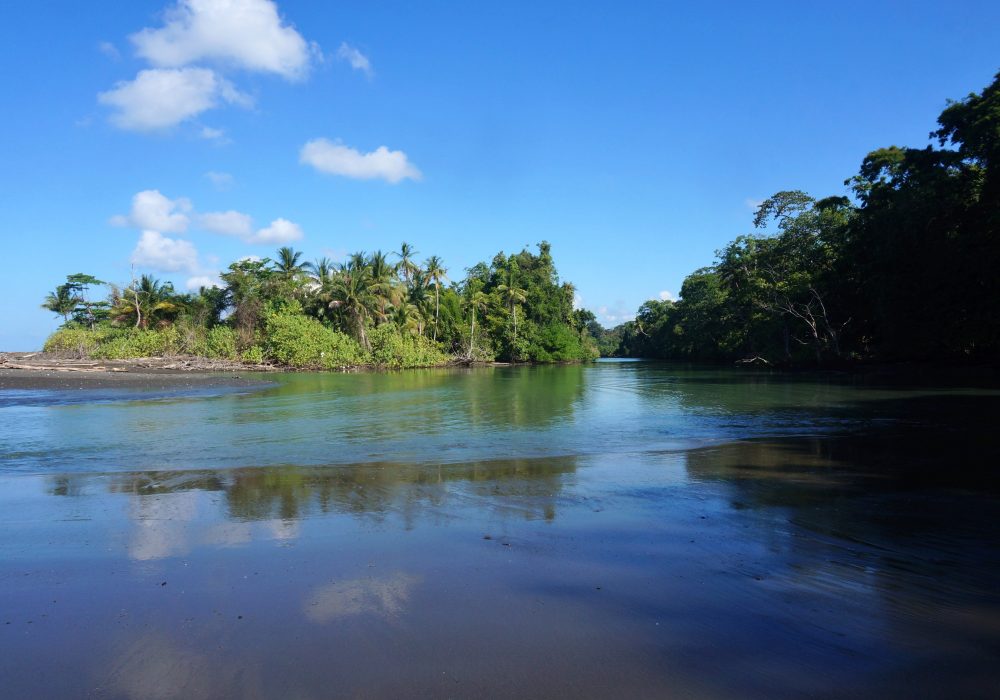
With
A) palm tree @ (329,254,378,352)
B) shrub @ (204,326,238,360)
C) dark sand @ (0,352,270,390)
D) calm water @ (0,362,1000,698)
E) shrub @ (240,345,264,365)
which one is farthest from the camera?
palm tree @ (329,254,378,352)

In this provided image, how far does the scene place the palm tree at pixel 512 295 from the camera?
71.1 m

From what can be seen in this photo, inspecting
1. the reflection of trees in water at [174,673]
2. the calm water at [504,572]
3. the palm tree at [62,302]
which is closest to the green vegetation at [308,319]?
the palm tree at [62,302]

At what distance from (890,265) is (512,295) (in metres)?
43.2

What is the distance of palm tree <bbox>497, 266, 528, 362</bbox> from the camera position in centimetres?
7112

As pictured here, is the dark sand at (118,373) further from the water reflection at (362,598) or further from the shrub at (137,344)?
the water reflection at (362,598)

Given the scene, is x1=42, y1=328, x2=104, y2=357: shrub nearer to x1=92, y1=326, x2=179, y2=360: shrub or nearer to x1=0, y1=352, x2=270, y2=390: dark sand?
x1=92, y1=326, x2=179, y2=360: shrub

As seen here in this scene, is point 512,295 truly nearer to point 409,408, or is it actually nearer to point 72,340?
point 72,340

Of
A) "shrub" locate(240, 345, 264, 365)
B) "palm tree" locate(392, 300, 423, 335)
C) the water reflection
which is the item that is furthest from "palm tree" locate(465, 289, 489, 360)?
the water reflection

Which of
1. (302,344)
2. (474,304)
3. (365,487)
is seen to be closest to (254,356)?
(302,344)

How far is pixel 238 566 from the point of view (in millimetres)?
5262

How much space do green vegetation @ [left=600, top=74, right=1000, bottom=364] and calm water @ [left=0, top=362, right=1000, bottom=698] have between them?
22.6m

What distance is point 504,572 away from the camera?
505 cm

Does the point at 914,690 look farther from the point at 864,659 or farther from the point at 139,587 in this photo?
the point at 139,587

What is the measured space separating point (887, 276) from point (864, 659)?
3729 centimetres
